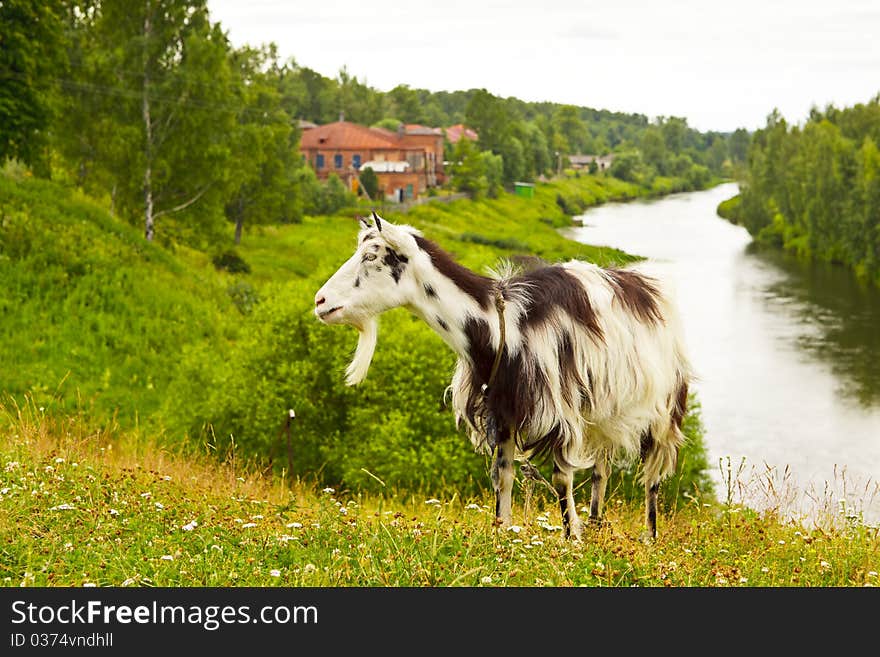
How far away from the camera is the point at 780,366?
37250 millimetres

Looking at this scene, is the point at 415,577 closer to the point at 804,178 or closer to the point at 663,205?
the point at 804,178

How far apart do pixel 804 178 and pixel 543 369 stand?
77348 millimetres

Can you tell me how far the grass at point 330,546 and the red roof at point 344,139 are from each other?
85.2 meters

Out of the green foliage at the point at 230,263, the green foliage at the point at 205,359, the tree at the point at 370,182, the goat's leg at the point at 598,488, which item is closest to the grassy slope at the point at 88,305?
the green foliage at the point at 205,359

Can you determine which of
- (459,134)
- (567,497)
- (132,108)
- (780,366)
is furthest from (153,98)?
(459,134)

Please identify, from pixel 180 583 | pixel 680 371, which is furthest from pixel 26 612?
pixel 680 371

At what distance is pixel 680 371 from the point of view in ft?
27.3

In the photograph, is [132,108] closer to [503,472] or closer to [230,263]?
[230,263]

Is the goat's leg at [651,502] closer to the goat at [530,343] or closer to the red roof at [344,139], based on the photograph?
the goat at [530,343]

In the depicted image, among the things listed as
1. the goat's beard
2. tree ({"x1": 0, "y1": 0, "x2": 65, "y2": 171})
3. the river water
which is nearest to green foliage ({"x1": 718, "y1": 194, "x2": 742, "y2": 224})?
the river water

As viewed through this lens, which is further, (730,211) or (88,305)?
(730,211)

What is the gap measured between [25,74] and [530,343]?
24133 mm

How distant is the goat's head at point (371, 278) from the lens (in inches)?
262

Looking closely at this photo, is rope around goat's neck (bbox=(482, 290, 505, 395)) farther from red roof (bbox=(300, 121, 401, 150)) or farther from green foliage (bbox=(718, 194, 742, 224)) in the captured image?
green foliage (bbox=(718, 194, 742, 224))
